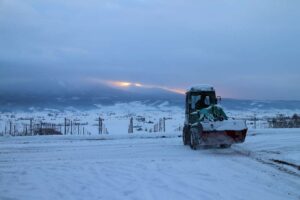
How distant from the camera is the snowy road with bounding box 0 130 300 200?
33.7 ft

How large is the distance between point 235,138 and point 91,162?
6.54 m

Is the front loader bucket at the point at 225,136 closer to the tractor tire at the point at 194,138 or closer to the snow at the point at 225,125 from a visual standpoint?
the snow at the point at 225,125

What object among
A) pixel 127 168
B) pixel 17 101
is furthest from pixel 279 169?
pixel 17 101

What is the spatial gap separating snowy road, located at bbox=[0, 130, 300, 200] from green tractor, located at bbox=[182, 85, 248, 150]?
0.66 m

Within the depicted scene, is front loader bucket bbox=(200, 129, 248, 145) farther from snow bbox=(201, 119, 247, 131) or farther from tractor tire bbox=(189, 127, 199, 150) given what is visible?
tractor tire bbox=(189, 127, 199, 150)

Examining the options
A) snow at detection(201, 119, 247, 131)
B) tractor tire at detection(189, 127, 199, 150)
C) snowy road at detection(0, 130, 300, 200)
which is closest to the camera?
snowy road at detection(0, 130, 300, 200)

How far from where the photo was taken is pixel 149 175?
41.4 feet

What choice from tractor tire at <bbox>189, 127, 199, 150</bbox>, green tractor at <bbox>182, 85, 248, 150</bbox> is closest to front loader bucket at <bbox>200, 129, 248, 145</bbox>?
green tractor at <bbox>182, 85, 248, 150</bbox>

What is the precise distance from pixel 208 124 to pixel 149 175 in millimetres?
6976

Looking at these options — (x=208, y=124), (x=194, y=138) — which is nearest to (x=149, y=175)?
(x=208, y=124)

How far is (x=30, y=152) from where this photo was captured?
20.6 metres

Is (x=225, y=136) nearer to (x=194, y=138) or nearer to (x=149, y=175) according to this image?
(x=194, y=138)

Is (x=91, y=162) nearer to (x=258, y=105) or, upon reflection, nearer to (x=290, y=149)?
(x=290, y=149)

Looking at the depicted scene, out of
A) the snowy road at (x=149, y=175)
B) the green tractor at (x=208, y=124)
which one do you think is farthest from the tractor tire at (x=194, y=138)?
the snowy road at (x=149, y=175)
